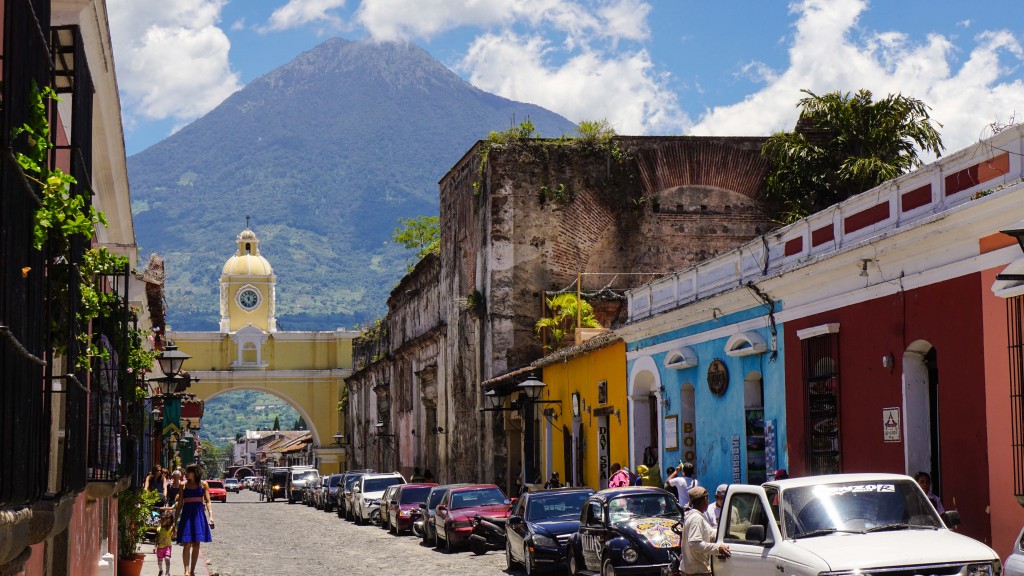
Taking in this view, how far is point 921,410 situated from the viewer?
54.5ft

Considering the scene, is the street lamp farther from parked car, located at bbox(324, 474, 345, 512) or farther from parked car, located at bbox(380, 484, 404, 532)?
parked car, located at bbox(324, 474, 345, 512)

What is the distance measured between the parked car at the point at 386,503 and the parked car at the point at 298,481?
27.2m

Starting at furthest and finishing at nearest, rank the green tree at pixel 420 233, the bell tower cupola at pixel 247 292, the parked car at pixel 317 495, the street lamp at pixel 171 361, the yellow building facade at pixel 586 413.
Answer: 1. the bell tower cupola at pixel 247 292
2. the green tree at pixel 420 233
3. the parked car at pixel 317 495
4. the yellow building facade at pixel 586 413
5. the street lamp at pixel 171 361

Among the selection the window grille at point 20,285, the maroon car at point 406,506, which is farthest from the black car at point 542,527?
the window grille at point 20,285

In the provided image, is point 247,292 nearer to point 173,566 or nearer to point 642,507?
point 173,566

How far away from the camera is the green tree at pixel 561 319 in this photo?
3516 cm

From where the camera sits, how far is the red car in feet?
81.9

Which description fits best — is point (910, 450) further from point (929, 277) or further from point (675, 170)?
point (675, 170)

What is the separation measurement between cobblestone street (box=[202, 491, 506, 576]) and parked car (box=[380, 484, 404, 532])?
365mm

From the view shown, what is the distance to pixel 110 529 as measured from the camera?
18250mm

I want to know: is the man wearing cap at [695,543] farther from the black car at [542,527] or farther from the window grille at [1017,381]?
the black car at [542,527]

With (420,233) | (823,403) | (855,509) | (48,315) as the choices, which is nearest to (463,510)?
(823,403)

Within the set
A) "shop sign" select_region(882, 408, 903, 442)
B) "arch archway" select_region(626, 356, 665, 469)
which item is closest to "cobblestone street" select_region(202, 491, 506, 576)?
"arch archway" select_region(626, 356, 665, 469)

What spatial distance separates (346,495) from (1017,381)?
3161 centimetres
